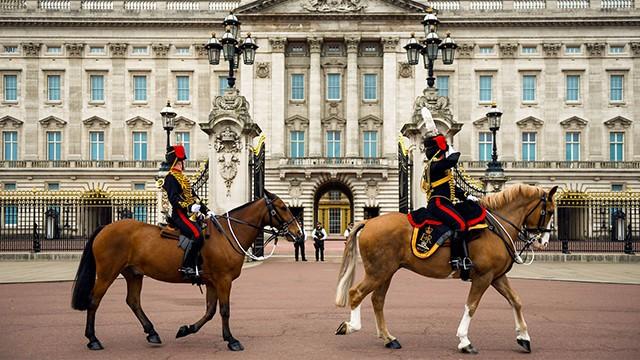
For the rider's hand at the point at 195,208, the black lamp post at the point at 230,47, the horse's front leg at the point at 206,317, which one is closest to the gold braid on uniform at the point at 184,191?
the rider's hand at the point at 195,208

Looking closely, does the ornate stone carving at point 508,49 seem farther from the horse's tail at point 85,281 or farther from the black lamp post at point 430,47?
the horse's tail at point 85,281

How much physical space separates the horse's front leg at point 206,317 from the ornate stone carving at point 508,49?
50735mm

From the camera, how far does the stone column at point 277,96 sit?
54.7 m

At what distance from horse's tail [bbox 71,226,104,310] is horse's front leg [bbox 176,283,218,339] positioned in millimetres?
1314

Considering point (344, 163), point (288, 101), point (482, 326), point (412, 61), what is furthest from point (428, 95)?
point (288, 101)

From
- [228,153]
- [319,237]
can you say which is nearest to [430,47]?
[228,153]

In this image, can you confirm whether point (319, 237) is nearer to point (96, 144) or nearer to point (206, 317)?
point (206, 317)

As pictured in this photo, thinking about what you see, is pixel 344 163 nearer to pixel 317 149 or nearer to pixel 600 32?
pixel 317 149

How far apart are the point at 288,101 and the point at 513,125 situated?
1869 centimetres

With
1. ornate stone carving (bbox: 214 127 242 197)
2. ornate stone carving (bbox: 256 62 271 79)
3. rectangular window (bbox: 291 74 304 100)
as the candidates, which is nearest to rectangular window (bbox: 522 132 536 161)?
rectangular window (bbox: 291 74 304 100)

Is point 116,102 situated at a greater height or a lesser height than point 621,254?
greater

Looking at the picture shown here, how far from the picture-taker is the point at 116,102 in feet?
184

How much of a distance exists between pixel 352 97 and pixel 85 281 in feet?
154

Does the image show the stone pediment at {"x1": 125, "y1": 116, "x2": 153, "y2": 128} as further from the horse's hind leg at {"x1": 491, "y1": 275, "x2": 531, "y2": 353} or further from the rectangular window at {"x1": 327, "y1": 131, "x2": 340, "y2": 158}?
the horse's hind leg at {"x1": 491, "y1": 275, "x2": 531, "y2": 353}
